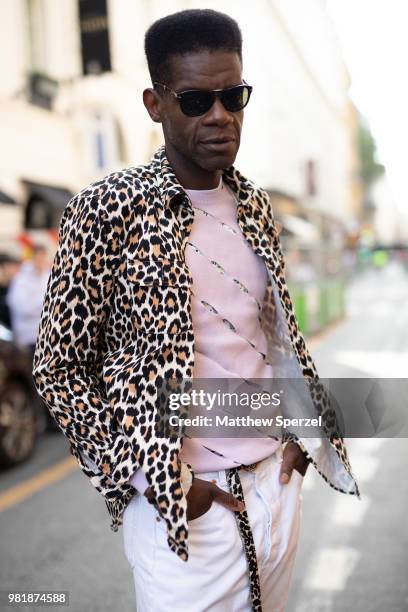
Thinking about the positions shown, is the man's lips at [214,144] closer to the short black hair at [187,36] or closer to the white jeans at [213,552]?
the short black hair at [187,36]

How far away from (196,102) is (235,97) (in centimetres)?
10

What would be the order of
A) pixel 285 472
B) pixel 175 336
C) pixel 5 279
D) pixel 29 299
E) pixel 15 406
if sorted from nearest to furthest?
pixel 175 336, pixel 285 472, pixel 15 406, pixel 29 299, pixel 5 279

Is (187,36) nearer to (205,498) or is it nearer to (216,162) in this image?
(216,162)

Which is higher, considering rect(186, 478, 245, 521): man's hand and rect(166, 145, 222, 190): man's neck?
rect(166, 145, 222, 190): man's neck

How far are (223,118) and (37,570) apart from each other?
283cm

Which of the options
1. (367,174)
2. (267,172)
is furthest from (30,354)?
(367,174)

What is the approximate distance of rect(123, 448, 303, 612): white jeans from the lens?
1.49m

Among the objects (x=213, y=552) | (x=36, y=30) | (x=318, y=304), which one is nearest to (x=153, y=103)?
(x=213, y=552)

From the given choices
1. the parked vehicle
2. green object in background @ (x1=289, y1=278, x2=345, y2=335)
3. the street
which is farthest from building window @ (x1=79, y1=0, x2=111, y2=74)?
the street

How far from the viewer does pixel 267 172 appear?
2798 centimetres

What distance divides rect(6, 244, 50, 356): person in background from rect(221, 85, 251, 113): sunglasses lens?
18.0 ft

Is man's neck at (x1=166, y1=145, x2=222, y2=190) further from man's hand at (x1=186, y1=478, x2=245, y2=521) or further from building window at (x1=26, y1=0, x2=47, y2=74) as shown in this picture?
building window at (x1=26, y1=0, x2=47, y2=74)

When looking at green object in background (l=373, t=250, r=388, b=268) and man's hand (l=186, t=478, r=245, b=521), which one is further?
green object in background (l=373, t=250, r=388, b=268)

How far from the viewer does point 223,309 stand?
5.17 feet
